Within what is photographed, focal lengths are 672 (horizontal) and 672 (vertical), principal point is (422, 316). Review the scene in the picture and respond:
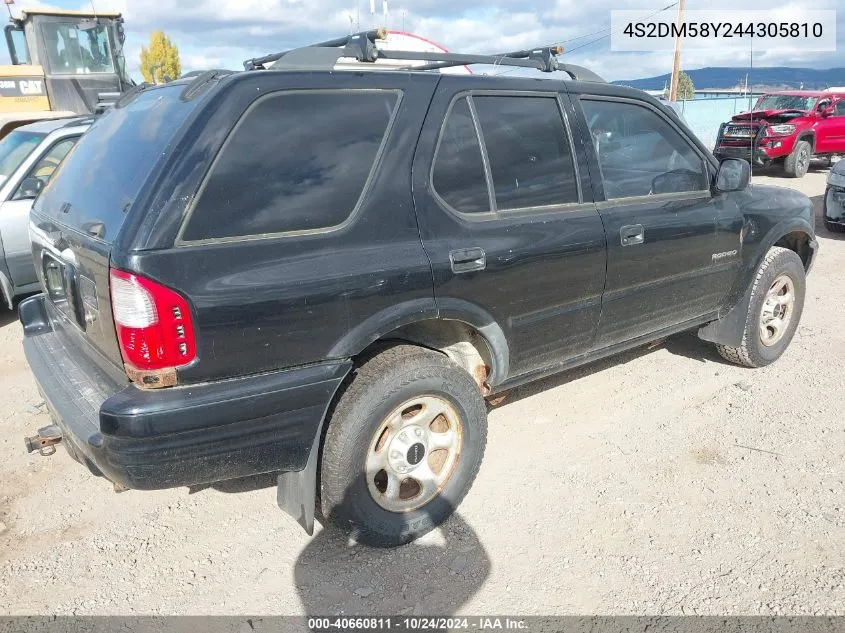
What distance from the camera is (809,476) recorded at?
3305mm

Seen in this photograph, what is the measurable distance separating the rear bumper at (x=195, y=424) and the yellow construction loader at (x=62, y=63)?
1013 centimetres

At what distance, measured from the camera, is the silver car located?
579 cm

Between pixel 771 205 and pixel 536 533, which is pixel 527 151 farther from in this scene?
A: pixel 771 205

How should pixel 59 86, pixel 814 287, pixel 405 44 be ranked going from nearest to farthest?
pixel 814 287 < pixel 405 44 < pixel 59 86

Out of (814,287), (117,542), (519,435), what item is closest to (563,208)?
(519,435)

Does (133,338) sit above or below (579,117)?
below

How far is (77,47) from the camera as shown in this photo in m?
11.9

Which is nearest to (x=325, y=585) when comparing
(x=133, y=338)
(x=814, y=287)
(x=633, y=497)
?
(x=133, y=338)

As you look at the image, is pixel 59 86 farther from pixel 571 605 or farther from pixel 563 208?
pixel 571 605

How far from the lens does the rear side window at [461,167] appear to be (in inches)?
109

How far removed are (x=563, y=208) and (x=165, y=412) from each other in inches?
78.2

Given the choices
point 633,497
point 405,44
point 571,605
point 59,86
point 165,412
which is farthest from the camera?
point 59,86

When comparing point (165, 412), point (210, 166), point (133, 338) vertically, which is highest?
point (210, 166)

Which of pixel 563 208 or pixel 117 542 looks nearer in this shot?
pixel 117 542
